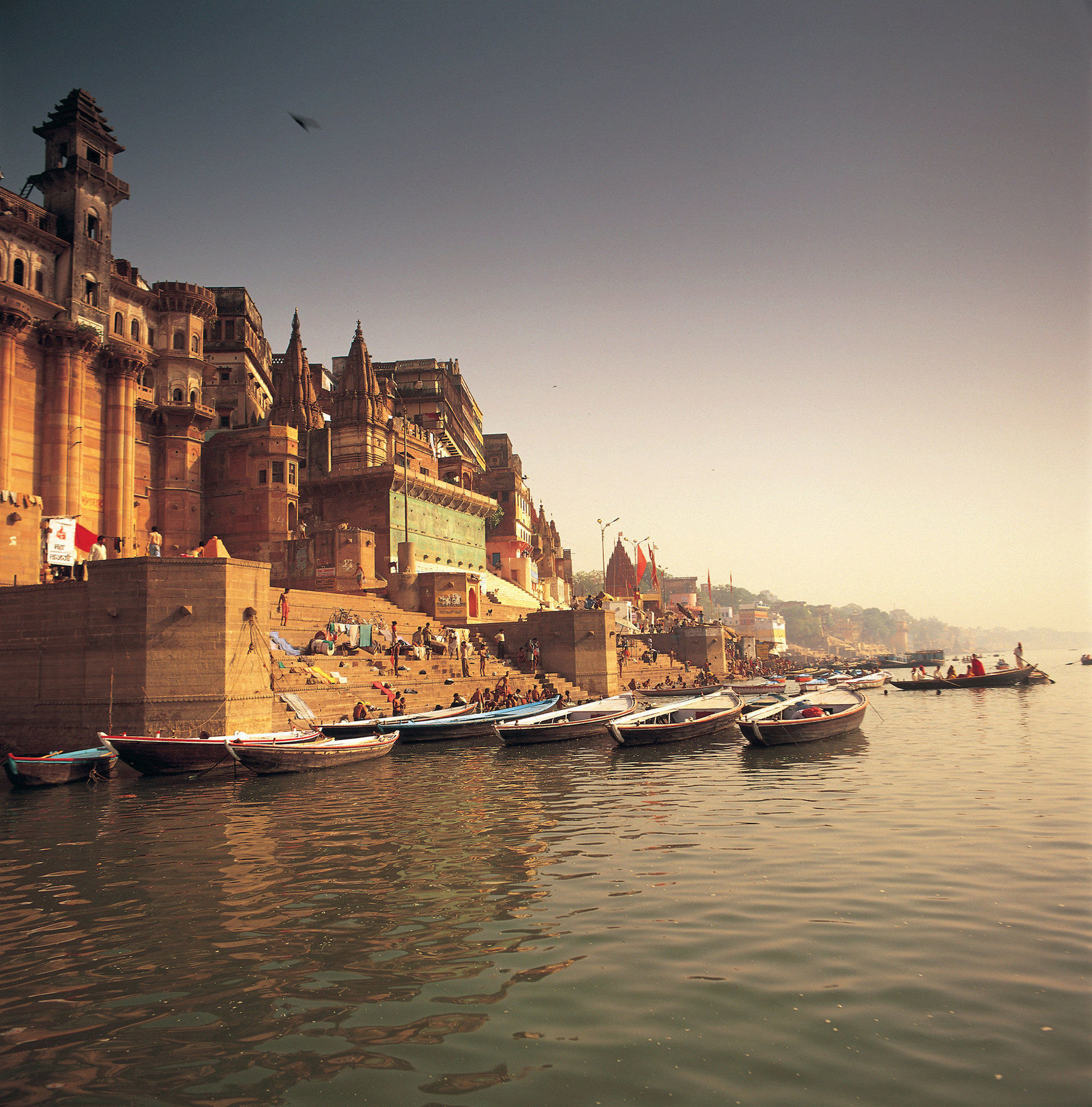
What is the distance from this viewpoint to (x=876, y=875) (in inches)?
391

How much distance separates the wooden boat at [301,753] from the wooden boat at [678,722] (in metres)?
7.63

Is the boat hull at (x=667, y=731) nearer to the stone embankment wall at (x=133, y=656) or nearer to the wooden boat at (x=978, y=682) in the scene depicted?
the stone embankment wall at (x=133, y=656)

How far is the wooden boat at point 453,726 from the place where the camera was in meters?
25.8

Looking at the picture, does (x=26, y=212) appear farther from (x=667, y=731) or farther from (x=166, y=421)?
(x=667, y=731)

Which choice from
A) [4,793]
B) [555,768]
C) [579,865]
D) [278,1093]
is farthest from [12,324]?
[278,1093]

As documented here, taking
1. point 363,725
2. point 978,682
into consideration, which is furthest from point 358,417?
point 978,682

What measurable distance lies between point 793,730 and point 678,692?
77.1 ft

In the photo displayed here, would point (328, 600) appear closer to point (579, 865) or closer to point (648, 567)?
point (579, 865)

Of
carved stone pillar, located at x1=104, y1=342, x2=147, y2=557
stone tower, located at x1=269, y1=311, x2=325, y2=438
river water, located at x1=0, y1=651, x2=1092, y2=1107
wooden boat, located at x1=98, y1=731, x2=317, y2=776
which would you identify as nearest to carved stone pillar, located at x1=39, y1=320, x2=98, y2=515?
carved stone pillar, located at x1=104, y1=342, x2=147, y2=557

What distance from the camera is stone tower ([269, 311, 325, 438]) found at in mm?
51031

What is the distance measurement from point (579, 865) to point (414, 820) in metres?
4.37

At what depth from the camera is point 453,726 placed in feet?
87.6

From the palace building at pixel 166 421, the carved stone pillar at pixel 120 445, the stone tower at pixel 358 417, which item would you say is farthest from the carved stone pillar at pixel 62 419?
the stone tower at pixel 358 417

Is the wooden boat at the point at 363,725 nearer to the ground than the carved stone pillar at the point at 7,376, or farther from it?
nearer to the ground
